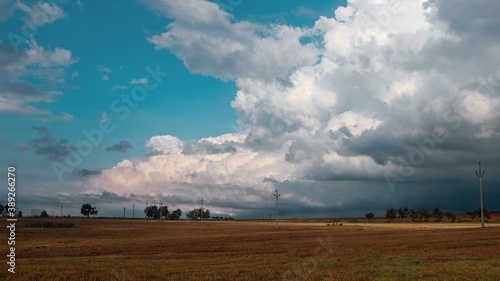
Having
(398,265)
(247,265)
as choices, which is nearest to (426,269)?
(398,265)

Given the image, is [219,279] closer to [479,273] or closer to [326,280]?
[326,280]

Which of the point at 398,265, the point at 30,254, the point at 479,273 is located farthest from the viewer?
the point at 30,254

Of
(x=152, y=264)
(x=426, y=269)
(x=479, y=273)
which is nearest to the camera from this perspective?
(x=479, y=273)

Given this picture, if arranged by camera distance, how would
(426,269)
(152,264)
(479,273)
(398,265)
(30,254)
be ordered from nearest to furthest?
(479,273) < (426,269) < (398,265) < (152,264) < (30,254)

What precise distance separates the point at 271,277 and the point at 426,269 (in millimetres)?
10445

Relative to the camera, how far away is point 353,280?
2542cm

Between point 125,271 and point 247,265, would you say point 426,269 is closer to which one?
point 247,265

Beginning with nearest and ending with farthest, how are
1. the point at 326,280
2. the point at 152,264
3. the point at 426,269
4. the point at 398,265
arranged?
the point at 326,280
the point at 426,269
the point at 398,265
the point at 152,264

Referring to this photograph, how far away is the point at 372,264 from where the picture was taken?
33.3 meters

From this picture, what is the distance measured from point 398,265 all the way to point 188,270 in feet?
48.3

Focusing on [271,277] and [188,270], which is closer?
[271,277]

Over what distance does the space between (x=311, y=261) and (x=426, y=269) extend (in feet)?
31.4

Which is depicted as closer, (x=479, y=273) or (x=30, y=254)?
(x=479, y=273)

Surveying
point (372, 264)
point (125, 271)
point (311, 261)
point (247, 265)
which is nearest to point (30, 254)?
point (125, 271)
